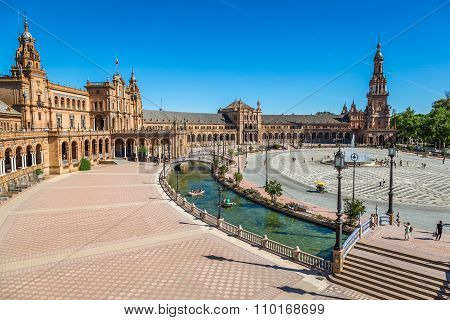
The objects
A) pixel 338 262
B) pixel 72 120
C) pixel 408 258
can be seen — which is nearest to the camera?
pixel 408 258

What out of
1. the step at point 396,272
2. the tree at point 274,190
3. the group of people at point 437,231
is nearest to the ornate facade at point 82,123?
the tree at point 274,190

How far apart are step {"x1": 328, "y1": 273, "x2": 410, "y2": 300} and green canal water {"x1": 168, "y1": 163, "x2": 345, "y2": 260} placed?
5.39 meters

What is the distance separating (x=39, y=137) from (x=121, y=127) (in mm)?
30937

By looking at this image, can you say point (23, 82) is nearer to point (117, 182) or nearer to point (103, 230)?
point (117, 182)

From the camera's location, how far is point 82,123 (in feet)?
243

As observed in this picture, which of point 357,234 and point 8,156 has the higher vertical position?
point 8,156

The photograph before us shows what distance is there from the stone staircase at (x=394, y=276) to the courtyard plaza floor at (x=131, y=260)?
929 mm

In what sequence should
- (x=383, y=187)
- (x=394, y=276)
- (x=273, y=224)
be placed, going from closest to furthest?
(x=394, y=276), (x=273, y=224), (x=383, y=187)

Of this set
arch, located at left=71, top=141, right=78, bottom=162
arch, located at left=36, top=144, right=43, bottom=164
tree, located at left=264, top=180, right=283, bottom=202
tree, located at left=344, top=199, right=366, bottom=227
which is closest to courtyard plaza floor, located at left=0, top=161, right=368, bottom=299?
tree, located at left=264, top=180, right=283, bottom=202

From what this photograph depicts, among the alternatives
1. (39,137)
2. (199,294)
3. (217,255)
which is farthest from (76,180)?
(199,294)

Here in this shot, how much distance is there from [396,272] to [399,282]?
60 centimetres

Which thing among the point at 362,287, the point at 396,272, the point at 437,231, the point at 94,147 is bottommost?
the point at 362,287

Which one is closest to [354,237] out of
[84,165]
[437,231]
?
[437,231]

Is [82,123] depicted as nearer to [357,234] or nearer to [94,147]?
[94,147]
